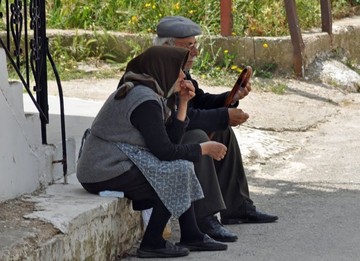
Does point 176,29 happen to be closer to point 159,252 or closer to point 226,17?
point 159,252

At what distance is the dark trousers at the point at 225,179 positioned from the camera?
6.03 metres

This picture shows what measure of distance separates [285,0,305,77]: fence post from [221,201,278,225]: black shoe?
15.9ft

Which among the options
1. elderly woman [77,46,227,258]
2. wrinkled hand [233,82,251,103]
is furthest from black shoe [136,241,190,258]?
Answer: wrinkled hand [233,82,251,103]

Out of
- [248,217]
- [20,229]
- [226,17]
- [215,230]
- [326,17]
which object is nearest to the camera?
[20,229]

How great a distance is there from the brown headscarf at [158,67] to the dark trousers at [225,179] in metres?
0.40

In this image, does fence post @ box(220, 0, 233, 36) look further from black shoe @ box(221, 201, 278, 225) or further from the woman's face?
the woman's face

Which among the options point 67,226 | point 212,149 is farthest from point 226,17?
point 67,226

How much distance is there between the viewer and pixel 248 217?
6.71 m

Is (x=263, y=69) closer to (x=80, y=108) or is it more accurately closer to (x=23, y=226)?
(x=80, y=108)

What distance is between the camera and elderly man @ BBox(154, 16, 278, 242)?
6.03 meters

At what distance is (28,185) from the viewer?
19.0 feet

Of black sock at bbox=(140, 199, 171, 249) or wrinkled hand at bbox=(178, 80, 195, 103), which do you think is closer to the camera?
black sock at bbox=(140, 199, 171, 249)

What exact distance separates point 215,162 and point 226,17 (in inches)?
207

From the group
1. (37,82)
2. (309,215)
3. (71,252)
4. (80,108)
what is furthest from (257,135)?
(71,252)
